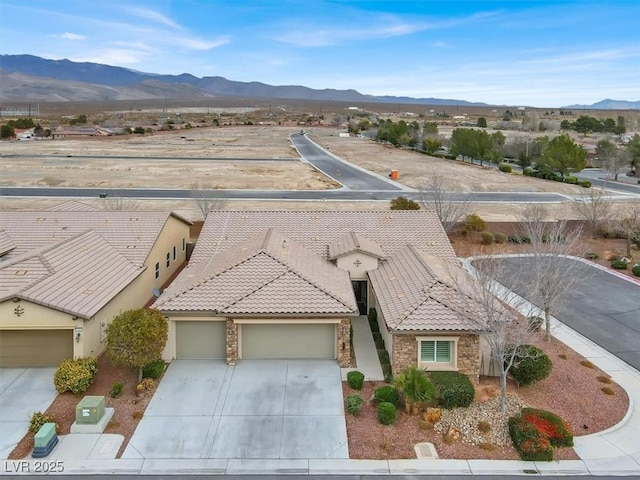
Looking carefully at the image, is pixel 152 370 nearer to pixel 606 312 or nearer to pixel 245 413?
pixel 245 413

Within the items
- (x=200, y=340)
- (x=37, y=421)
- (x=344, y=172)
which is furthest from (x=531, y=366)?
(x=344, y=172)

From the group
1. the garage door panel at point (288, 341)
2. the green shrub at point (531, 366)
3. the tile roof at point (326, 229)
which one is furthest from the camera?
the tile roof at point (326, 229)

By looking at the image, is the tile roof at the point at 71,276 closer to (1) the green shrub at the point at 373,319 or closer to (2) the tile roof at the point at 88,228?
(2) the tile roof at the point at 88,228

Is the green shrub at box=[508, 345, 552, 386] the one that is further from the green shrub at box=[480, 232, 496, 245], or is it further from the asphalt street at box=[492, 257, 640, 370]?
the green shrub at box=[480, 232, 496, 245]

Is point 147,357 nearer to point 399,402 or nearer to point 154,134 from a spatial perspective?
point 399,402

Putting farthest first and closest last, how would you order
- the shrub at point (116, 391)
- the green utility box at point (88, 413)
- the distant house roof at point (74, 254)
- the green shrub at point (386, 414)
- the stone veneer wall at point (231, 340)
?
the stone veneer wall at point (231, 340) → the distant house roof at point (74, 254) → the shrub at point (116, 391) → the green shrub at point (386, 414) → the green utility box at point (88, 413)

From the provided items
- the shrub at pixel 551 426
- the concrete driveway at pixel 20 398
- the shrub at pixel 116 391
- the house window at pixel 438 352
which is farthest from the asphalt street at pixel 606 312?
the concrete driveway at pixel 20 398

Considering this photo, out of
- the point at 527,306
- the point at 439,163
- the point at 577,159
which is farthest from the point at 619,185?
the point at 527,306

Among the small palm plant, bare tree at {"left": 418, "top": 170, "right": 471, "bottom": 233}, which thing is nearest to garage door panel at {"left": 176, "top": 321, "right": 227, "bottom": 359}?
the small palm plant
